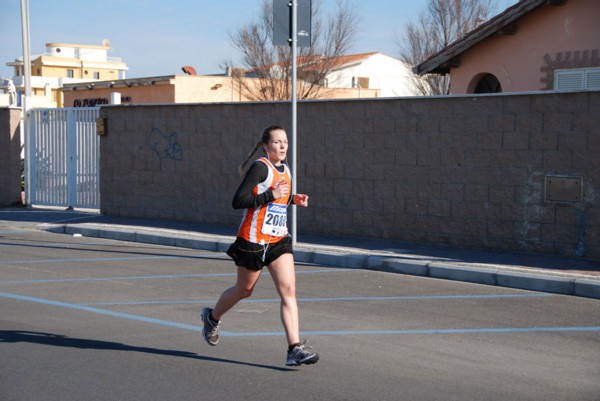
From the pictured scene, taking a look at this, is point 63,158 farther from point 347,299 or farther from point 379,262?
point 347,299

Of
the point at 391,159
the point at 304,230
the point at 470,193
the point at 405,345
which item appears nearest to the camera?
the point at 405,345

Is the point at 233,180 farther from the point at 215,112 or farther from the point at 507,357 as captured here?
the point at 507,357

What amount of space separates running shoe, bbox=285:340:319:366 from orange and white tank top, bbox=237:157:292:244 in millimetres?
820

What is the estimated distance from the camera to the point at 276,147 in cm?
624

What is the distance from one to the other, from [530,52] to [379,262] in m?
8.65

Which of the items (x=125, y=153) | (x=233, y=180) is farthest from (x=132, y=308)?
(x=125, y=153)

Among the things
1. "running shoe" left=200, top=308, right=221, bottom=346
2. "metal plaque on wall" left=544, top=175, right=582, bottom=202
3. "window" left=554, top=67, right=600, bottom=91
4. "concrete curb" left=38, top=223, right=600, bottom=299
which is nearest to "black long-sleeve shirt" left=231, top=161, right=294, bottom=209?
"running shoe" left=200, top=308, right=221, bottom=346

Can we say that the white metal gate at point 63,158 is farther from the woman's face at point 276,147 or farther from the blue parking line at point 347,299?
the woman's face at point 276,147

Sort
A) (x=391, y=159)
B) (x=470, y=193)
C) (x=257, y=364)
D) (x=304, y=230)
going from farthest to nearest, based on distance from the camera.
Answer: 1. (x=304, y=230)
2. (x=391, y=159)
3. (x=470, y=193)
4. (x=257, y=364)

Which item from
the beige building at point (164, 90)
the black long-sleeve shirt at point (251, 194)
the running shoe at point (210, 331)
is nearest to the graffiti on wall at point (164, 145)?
the running shoe at point (210, 331)

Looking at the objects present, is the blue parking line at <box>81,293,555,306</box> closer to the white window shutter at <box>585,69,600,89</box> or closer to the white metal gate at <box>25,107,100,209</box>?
the white window shutter at <box>585,69,600,89</box>

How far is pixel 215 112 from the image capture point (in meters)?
15.1

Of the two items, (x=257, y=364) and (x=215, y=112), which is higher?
(x=215, y=112)

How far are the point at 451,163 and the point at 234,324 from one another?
18.5ft
